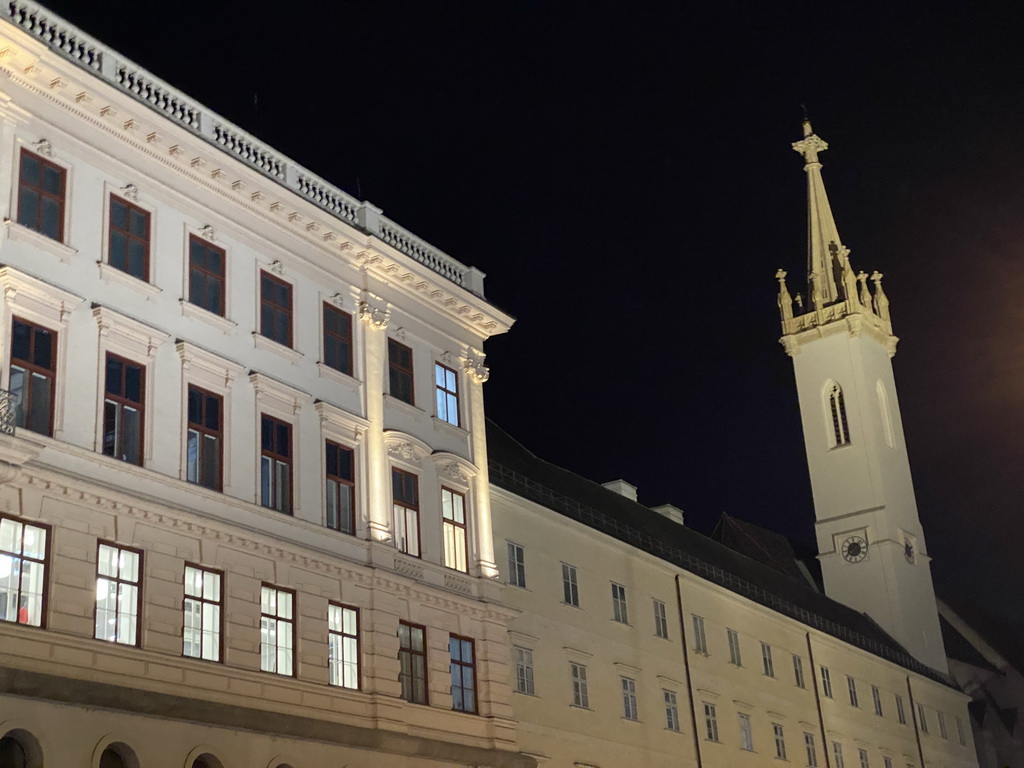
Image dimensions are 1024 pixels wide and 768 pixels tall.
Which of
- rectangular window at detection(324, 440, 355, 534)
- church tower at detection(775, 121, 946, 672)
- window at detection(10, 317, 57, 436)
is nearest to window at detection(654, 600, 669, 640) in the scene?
rectangular window at detection(324, 440, 355, 534)

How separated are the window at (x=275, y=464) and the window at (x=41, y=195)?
21.7ft

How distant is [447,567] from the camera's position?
117 ft

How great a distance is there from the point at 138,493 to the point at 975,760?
59.0 m

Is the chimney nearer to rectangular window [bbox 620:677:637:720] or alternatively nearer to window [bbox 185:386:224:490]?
rectangular window [bbox 620:677:637:720]

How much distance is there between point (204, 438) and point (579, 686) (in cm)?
1719

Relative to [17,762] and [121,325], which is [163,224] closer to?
[121,325]

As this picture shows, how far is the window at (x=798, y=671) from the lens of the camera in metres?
56.2

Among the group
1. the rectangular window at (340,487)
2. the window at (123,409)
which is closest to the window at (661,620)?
the rectangular window at (340,487)

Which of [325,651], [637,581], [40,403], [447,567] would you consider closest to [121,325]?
[40,403]

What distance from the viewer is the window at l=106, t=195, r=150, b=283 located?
93.7ft

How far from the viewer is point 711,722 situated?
4866cm

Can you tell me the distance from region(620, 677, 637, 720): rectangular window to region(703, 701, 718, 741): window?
5.11 meters

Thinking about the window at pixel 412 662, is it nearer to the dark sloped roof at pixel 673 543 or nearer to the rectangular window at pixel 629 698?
the dark sloped roof at pixel 673 543

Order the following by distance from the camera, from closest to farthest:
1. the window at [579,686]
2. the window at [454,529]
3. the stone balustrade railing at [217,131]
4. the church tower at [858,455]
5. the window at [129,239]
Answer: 1. the stone balustrade railing at [217,131]
2. the window at [129,239]
3. the window at [454,529]
4. the window at [579,686]
5. the church tower at [858,455]
